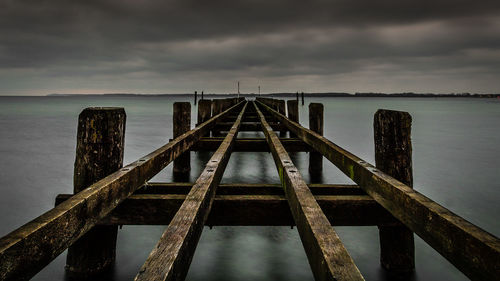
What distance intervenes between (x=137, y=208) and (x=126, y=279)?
1.36 metres

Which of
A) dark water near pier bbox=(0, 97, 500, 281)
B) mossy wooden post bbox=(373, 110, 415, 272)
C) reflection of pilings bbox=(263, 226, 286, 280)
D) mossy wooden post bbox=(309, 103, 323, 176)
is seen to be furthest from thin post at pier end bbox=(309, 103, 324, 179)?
mossy wooden post bbox=(373, 110, 415, 272)

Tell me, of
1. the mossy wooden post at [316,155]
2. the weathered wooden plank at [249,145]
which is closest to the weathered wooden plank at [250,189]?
the weathered wooden plank at [249,145]

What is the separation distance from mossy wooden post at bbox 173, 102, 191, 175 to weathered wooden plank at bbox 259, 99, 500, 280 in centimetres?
499

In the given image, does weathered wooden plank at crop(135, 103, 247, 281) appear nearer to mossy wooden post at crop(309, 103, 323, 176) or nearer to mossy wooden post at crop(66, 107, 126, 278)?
mossy wooden post at crop(66, 107, 126, 278)

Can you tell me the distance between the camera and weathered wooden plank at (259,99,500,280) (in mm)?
1158

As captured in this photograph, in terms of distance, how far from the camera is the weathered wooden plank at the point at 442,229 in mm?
1158

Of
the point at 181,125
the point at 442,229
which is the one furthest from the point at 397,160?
the point at 181,125

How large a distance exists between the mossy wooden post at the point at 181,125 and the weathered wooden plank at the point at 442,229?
4.99 m

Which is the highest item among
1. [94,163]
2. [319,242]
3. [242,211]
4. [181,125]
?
[181,125]

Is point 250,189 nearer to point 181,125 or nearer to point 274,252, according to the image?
point 274,252

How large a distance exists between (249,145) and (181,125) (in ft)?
8.36

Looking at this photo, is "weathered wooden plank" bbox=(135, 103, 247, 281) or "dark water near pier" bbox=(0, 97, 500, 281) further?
"dark water near pier" bbox=(0, 97, 500, 281)

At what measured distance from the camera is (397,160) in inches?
101

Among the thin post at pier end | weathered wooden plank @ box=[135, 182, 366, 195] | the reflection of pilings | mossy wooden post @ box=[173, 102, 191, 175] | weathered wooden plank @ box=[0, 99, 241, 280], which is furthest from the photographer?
the thin post at pier end
